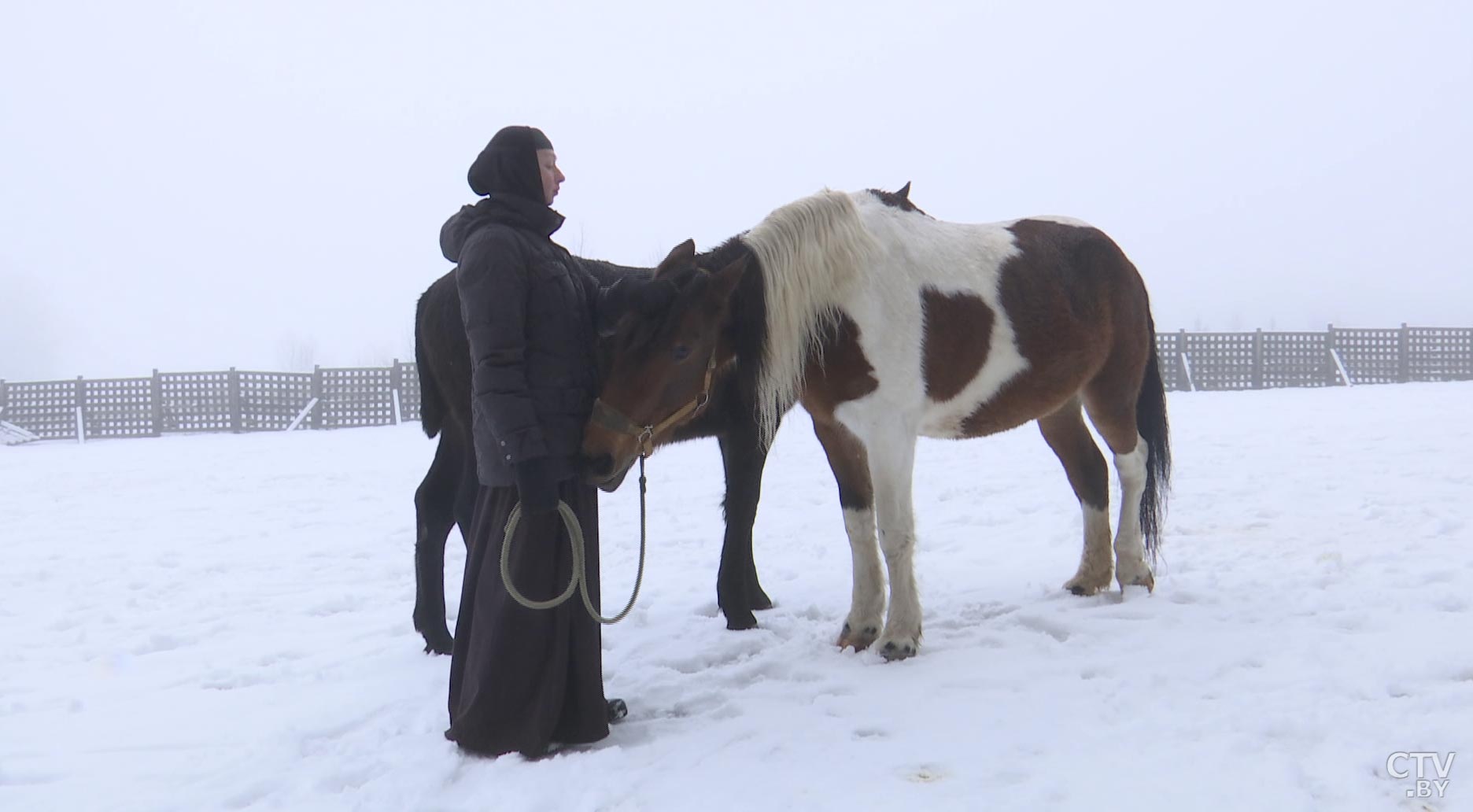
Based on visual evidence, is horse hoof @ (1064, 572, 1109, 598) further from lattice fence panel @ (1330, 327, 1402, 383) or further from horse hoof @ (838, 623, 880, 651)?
lattice fence panel @ (1330, 327, 1402, 383)

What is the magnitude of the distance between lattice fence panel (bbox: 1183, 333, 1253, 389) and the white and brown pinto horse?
16.5m

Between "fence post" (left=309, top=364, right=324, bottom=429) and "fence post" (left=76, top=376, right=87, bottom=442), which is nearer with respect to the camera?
"fence post" (left=76, top=376, right=87, bottom=442)

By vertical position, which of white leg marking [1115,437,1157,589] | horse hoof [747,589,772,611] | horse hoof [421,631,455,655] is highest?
white leg marking [1115,437,1157,589]

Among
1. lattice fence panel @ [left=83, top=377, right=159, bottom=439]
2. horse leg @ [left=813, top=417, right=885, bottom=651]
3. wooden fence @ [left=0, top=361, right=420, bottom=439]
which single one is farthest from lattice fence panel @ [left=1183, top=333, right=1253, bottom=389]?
lattice fence panel @ [left=83, top=377, right=159, bottom=439]

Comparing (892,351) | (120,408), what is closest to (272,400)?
(120,408)

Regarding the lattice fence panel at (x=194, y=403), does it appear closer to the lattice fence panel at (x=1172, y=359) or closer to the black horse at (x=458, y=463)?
the black horse at (x=458, y=463)

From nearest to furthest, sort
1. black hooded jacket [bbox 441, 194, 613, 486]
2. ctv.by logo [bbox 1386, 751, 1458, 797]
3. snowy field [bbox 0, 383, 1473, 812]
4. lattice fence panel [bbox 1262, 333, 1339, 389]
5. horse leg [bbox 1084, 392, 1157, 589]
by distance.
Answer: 1. ctv.by logo [bbox 1386, 751, 1458, 797]
2. snowy field [bbox 0, 383, 1473, 812]
3. black hooded jacket [bbox 441, 194, 613, 486]
4. horse leg [bbox 1084, 392, 1157, 589]
5. lattice fence panel [bbox 1262, 333, 1339, 389]

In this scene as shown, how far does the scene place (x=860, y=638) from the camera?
10.5 feet

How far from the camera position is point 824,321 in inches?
119

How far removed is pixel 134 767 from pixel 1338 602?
3.96 meters

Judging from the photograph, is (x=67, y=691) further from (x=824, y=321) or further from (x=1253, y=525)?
(x=1253, y=525)

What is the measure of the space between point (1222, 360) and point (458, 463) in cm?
1864

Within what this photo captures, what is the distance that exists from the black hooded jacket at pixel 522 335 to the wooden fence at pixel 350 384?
1594cm

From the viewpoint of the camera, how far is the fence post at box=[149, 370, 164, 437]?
17.0 metres
